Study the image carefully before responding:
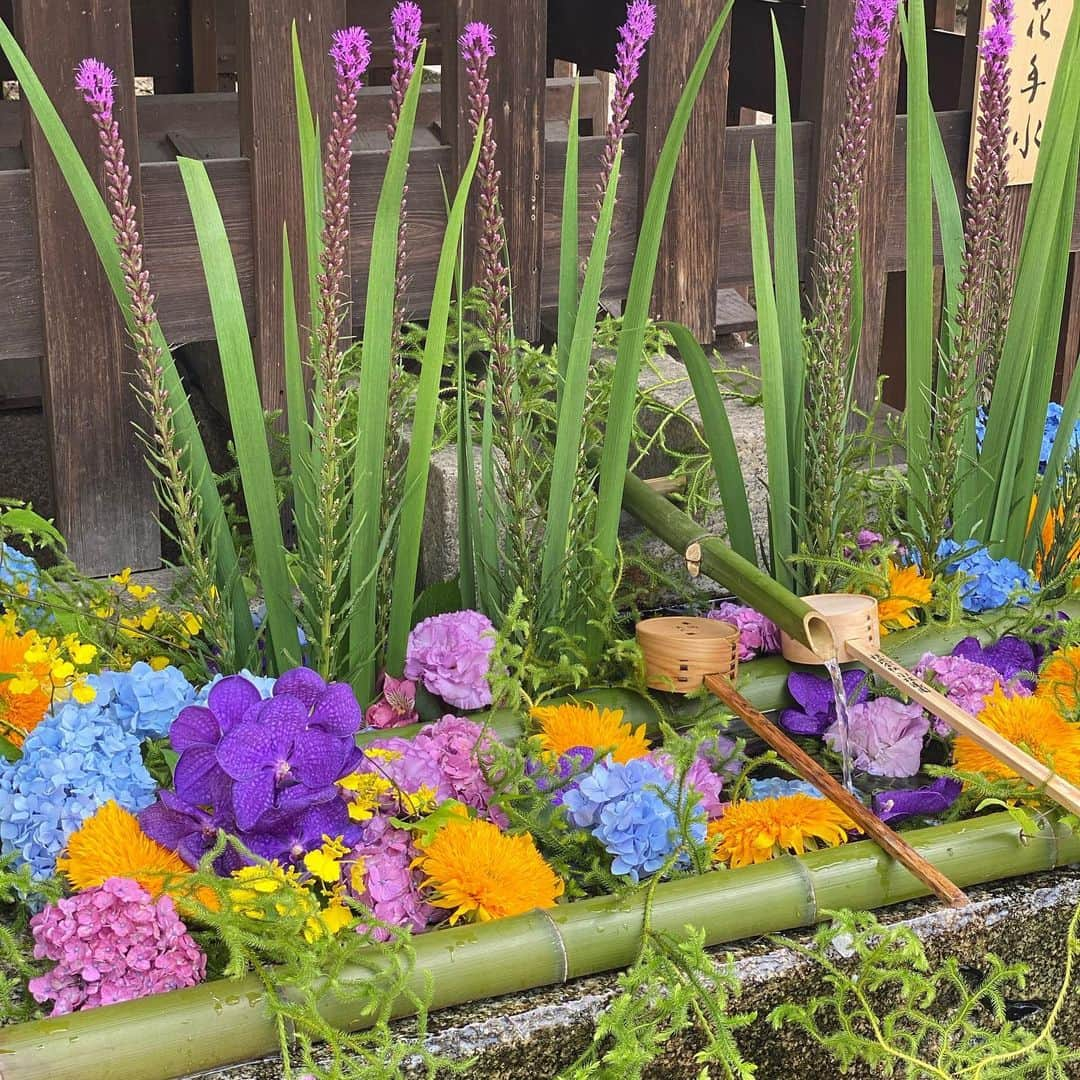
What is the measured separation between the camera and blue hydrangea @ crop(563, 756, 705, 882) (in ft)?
3.58

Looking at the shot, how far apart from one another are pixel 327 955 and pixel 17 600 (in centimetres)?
58

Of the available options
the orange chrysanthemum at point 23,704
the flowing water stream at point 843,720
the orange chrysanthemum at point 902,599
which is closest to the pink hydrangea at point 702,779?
the flowing water stream at point 843,720

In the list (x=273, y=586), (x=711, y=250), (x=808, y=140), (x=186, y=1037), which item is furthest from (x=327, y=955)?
(x=808, y=140)

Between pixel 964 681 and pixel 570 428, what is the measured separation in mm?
464

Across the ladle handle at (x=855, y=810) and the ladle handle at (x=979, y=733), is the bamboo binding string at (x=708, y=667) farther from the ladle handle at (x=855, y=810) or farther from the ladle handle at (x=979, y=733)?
the ladle handle at (x=979, y=733)

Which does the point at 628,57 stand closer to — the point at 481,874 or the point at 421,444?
the point at 421,444

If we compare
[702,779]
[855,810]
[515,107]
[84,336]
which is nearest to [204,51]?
[515,107]

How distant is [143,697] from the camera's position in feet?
3.85

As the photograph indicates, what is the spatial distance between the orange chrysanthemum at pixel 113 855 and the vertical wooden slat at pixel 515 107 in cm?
99

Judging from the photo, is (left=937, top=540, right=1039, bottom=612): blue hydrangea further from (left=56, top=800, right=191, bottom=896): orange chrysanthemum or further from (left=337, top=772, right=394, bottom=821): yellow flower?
(left=56, top=800, right=191, bottom=896): orange chrysanthemum

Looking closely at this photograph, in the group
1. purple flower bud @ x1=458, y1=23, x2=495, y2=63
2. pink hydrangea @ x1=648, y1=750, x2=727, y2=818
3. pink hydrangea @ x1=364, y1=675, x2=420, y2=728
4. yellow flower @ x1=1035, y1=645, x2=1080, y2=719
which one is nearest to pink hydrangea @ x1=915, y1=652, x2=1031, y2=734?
yellow flower @ x1=1035, y1=645, x2=1080, y2=719

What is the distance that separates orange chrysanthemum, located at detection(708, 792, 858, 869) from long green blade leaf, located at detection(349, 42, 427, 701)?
385mm

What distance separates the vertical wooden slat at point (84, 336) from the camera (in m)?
1.50

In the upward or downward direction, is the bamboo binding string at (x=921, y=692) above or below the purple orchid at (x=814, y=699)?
above
